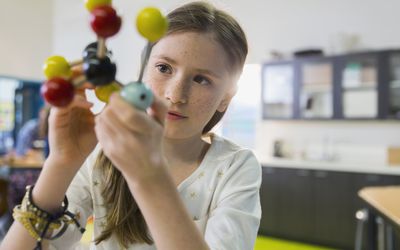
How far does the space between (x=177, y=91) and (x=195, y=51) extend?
83mm

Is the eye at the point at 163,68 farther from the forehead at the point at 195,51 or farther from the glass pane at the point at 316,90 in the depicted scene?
the glass pane at the point at 316,90

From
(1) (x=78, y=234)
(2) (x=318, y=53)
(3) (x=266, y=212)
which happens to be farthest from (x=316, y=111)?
(1) (x=78, y=234)

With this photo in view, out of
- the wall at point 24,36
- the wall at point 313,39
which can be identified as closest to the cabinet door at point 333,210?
the wall at point 313,39

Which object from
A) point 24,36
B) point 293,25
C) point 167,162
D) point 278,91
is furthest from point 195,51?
point 24,36

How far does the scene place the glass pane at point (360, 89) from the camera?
12.2 feet

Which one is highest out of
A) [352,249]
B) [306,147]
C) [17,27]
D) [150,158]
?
[17,27]

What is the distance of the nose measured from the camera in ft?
1.89

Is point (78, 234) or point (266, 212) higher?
point (78, 234)

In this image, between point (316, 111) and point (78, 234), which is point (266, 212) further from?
point (78, 234)

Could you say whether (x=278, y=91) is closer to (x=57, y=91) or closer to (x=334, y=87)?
(x=334, y=87)

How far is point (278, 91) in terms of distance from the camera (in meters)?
4.31

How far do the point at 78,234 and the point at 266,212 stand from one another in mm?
3534

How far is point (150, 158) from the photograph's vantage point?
1.25 ft

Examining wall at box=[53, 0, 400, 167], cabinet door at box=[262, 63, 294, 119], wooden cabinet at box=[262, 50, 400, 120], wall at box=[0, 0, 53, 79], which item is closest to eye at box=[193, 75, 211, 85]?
wall at box=[53, 0, 400, 167]
